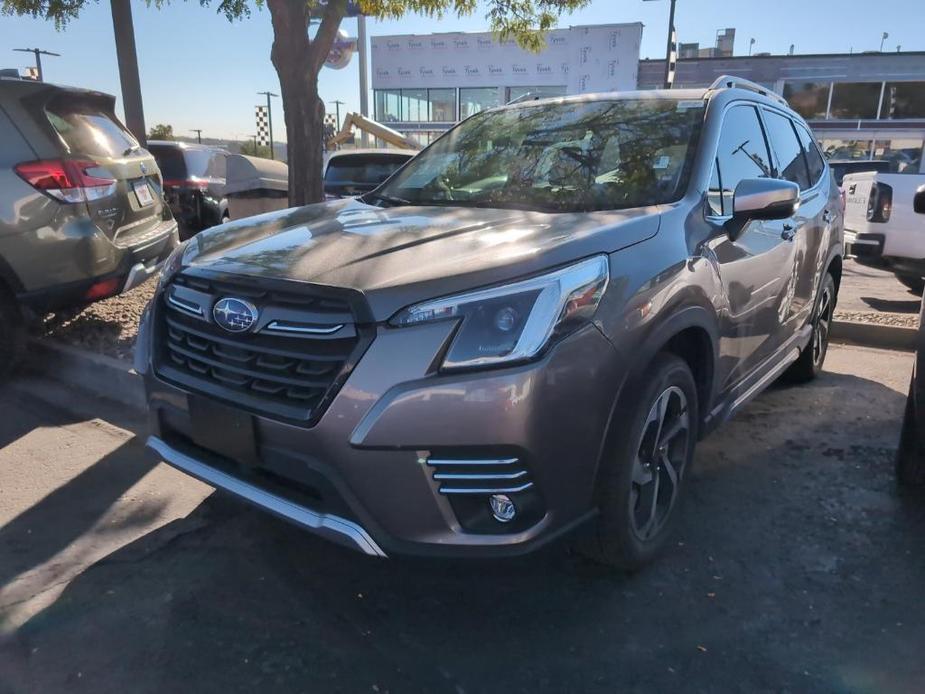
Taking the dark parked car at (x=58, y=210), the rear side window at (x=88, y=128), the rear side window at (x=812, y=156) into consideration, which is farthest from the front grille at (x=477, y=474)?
the rear side window at (x=88, y=128)

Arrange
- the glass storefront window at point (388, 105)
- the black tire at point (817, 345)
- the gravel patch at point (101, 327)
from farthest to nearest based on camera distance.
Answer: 1. the glass storefront window at point (388, 105)
2. the gravel patch at point (101, 327)
3. the black tire at point (817, 345)

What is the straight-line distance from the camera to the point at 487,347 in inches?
80.0

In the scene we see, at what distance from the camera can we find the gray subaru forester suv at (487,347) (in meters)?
2.04

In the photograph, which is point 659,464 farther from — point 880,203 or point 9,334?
point 880,203

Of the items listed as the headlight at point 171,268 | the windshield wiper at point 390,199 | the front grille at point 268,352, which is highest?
the windshield wiper at point 390,199

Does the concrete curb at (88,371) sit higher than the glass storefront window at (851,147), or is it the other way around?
the glass storefront window at (851,147)

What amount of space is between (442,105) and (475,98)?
174 cm

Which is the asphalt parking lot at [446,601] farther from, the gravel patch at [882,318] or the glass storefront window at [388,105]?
the glass storefront window at [388,105]

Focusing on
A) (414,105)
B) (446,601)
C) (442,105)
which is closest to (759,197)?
(446,601)

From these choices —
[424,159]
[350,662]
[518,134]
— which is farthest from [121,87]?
[350,662]

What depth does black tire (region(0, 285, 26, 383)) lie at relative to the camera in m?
4.52

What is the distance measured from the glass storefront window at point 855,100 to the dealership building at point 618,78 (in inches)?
1.6

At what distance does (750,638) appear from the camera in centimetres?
236

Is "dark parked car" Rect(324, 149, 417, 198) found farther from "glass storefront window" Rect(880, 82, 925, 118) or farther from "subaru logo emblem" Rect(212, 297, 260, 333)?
"glass storefront window" Rect(880, 82, 925, 118)
